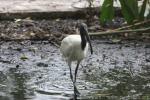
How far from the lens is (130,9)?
9.34 m

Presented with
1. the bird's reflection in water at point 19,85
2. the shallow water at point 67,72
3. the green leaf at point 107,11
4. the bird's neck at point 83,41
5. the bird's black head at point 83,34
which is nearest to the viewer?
the bird's reflection in water at point 19,85

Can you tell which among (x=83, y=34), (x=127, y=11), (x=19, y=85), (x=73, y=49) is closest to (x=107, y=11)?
(x=127, y=11)

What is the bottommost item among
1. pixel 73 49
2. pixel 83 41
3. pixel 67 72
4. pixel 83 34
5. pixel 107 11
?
pixel 67 72

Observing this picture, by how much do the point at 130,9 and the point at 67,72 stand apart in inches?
71.2

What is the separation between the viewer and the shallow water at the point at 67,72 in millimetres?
6977

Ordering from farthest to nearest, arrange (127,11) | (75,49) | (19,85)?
(127,11) < (75,49) < (19,85)

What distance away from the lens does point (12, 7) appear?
10.9m

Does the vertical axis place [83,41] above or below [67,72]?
above

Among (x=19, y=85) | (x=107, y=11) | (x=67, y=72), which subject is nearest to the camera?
(x=19, y=85)

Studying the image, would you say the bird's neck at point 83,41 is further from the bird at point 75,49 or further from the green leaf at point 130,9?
the green leaf at point 130,9

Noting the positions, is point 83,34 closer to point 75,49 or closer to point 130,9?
point 75,49

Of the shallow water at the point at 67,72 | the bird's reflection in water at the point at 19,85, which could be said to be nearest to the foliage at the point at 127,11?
the shallow water at the point at 67,72

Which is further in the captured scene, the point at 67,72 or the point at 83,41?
the point at 67,72

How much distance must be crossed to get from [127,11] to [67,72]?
1.82m
